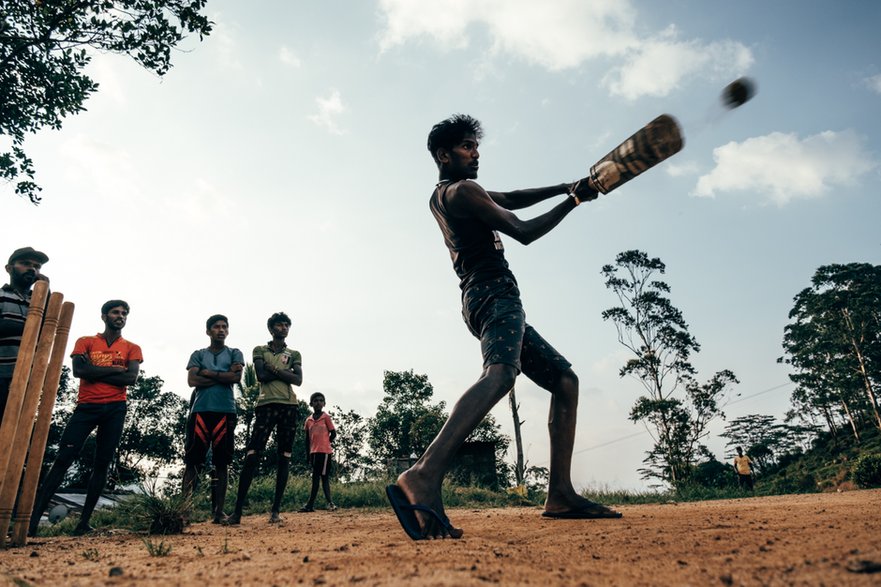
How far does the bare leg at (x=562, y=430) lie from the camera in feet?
10.1

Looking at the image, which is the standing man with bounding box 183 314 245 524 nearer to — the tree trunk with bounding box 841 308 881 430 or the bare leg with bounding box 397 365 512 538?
the bare leg with bounding box 397 365 512 538

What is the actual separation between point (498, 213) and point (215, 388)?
3.50 meters

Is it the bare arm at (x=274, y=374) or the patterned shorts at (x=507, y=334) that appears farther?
the bare arm at (x=274, y=374)

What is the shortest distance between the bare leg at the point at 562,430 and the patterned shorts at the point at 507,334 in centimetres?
7

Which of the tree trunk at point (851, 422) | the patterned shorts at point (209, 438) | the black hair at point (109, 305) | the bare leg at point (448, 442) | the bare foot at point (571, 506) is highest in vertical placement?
the tree trunk at point (851, 422)

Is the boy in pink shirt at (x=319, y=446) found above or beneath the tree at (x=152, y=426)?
beneath

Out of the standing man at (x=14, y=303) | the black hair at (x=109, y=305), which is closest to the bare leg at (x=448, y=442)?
the standing man at (x=14, y=303)

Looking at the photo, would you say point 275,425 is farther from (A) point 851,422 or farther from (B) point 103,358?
(A) point 851,422

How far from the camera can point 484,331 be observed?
9.03ft

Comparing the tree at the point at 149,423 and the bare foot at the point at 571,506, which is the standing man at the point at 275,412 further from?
the tree at the point at 149,423

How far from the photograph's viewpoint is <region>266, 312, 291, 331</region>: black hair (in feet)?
18.0

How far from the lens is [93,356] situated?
4547 mm

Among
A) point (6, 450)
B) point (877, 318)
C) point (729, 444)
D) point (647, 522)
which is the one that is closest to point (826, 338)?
point (877, 318)

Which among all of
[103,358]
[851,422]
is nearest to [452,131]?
[103,358]
